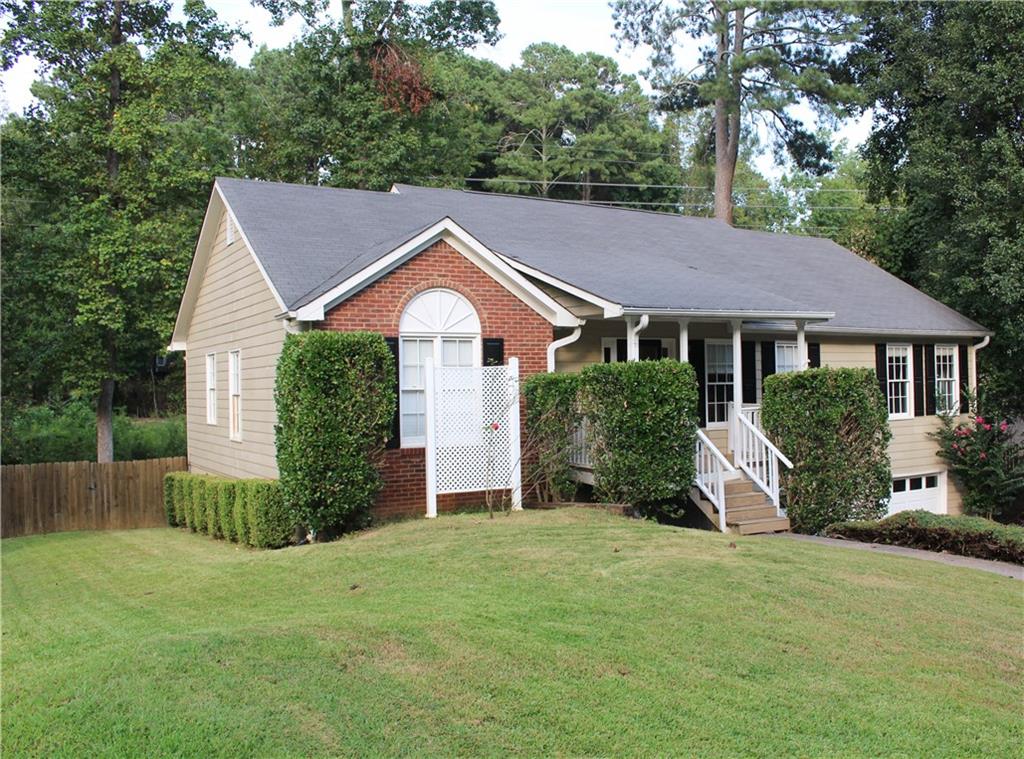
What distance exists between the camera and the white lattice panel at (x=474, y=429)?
40.5 ft

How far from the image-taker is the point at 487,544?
9.95 meters

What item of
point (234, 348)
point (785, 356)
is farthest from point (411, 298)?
point (785, 356)

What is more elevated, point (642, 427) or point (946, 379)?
point (946, 379)

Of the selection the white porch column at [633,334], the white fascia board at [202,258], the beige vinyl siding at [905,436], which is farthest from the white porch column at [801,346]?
the white fascia board at [202,258]

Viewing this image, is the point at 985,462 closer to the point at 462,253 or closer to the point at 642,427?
the point at 642,427

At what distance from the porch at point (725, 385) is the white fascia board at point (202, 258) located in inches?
211

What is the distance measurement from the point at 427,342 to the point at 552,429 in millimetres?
2208

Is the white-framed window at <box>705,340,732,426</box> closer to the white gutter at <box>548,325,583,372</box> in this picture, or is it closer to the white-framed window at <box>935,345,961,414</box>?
the white gutter at <box>548,325,583,372</box>

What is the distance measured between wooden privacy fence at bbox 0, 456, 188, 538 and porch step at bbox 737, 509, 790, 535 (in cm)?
1201

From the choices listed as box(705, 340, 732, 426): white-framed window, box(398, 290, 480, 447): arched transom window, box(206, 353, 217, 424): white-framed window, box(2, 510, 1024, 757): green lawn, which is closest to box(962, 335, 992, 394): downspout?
box(705, 340, 732, 426): white-framed window

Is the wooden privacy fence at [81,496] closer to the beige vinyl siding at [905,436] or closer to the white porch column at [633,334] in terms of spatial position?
the white porch column at [633,334]

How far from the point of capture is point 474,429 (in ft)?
41.2

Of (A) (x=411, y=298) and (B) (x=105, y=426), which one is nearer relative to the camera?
(A) (x=411, y=298)

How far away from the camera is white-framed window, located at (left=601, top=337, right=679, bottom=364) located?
1546cm
